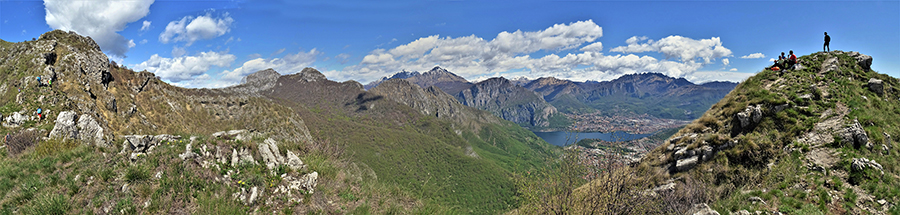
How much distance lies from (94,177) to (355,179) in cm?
688

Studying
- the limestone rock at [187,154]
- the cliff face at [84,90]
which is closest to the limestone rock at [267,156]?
the limestone rock at [187,154]

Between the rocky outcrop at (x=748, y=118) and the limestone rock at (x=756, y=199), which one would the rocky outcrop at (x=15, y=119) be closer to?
the limestone rock at (x=756, y=199)

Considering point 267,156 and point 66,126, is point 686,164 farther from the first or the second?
point 66,126

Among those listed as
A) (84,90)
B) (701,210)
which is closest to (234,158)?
(701,210)

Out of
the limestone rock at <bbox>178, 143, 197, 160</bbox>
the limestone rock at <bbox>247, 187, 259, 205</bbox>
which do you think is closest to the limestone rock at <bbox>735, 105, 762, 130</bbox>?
the limestone rock at <bbox>247, 187, 259, 205</bbox>

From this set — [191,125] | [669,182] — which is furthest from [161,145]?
[191,125]

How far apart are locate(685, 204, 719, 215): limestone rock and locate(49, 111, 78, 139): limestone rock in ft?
87.1

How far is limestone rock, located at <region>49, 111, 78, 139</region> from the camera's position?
46.7 ft

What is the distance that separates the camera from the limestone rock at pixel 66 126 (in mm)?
14227

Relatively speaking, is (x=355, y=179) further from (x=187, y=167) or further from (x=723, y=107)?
(x=723, y=107)

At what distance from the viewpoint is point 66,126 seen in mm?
14766

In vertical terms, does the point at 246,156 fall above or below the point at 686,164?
above

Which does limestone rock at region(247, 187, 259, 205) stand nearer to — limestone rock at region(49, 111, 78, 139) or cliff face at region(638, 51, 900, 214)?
Result: limestone rock at region(49, 111, 78, 139)

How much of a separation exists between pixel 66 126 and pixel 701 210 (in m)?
27.8
